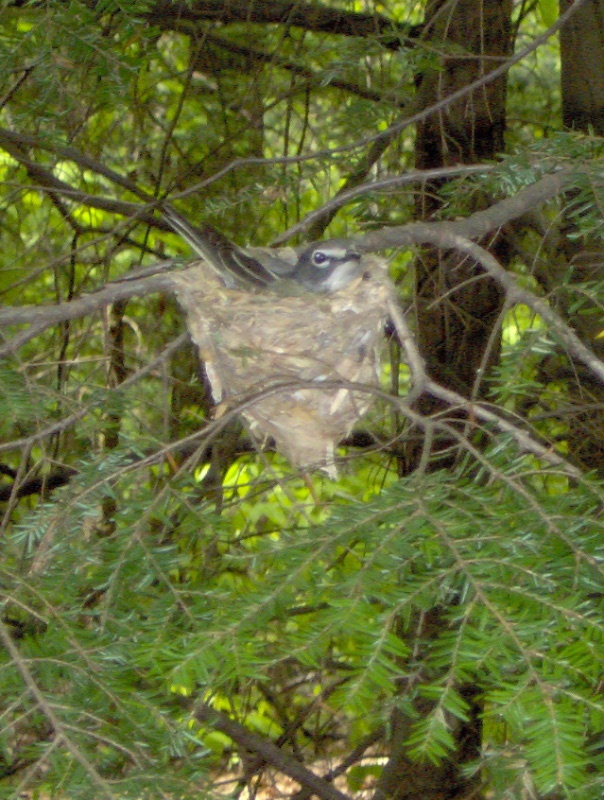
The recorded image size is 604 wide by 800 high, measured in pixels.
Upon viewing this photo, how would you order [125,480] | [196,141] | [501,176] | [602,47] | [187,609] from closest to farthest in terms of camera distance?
[187,609] < [125,480] < [501,176] < [602,47] < [196,141]

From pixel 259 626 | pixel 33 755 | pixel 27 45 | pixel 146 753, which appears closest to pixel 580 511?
pixel 259 626

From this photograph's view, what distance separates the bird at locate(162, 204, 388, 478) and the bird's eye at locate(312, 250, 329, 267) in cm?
2

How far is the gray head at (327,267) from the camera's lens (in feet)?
7.43

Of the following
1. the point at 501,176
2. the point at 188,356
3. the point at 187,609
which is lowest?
the point at 188,356

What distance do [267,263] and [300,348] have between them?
53 cm

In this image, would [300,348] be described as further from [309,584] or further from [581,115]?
[581,115]

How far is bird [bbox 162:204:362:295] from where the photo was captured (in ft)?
7.27

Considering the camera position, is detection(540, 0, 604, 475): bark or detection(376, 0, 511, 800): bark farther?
detection(376, 0, 511, 800): bark

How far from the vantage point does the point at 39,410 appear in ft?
5.31

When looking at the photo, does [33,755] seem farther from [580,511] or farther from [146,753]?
[580,511]

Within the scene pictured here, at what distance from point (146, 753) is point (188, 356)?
217 centimetres

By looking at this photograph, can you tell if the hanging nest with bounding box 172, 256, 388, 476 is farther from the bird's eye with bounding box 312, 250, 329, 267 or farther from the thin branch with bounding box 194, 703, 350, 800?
the thin branch with bounding box 194, 703, 350, 800

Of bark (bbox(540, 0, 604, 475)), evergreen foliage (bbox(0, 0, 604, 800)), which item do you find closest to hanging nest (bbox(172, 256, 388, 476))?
evergreen foliage (bbox(0, 0, 604, 800))

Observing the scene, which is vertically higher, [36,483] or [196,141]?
[196,141]
